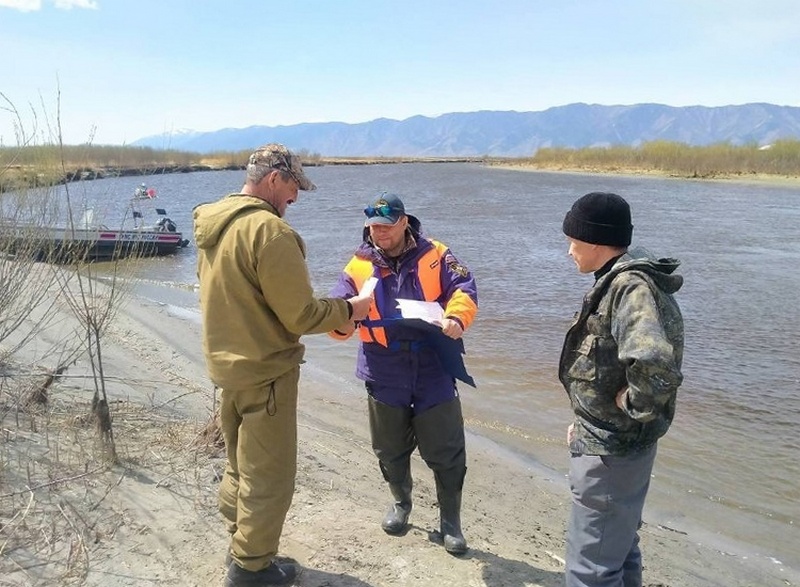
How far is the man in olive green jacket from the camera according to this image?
9.43ft

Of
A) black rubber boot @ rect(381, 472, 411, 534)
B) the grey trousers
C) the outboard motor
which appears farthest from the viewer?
the outboard motor

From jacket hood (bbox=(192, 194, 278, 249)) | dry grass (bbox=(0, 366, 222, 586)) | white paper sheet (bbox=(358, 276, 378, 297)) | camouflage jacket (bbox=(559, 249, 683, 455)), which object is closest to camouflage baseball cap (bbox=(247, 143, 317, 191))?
jacket hood (bbox=(192, 194, 278, 249))

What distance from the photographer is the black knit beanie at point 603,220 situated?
2691 mm

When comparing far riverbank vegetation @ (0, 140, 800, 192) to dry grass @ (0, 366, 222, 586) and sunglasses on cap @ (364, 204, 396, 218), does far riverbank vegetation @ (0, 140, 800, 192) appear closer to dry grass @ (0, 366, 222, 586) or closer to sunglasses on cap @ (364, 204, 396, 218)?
dry grass @ (0, 366, 222, 586)

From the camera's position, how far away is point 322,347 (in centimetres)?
1062

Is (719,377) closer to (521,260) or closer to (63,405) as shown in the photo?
(63,405)

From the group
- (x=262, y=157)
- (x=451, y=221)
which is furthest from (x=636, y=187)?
(x=262, y=157)

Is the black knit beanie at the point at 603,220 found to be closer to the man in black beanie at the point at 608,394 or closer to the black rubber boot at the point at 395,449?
the man in black beanie at the point at 608,394

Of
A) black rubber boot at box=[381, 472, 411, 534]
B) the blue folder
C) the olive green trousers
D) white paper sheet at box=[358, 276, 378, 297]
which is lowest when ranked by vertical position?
black rubber boot at box=[381, 472, 411, 534]

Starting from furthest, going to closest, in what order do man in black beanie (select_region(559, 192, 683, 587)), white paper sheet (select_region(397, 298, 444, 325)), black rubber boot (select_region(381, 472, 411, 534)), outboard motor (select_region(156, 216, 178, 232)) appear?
outboard motor (select_region(156, 216, 178, 232))
black rubber boot (select_region(381, 472, 411, 534))
white paper sheet (select_region(397, 298, 444, 325))
man in black beanie (select_region(559, 192, 683, 587))

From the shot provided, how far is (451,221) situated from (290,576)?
91.3 feet

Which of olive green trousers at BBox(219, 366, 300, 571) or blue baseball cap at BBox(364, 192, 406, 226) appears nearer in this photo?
olive green trousers at BBox(219, 366, 300, 571)

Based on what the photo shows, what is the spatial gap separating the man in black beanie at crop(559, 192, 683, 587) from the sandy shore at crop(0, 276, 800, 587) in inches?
40.9

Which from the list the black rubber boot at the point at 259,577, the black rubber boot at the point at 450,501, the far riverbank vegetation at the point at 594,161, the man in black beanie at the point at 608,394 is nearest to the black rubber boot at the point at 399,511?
the black rubber boot at the point at 450,501
